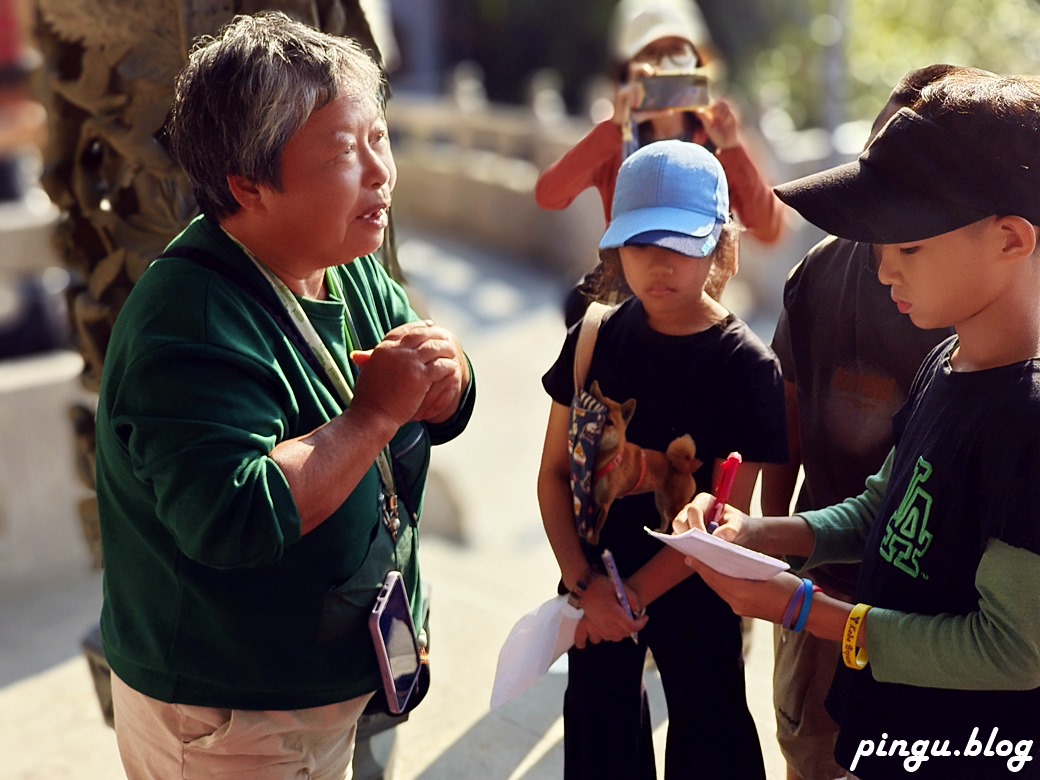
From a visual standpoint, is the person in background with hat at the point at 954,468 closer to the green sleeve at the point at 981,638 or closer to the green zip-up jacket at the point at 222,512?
the green sleeve at the point at 981,638

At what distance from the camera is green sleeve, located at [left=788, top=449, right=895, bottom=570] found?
1.96m

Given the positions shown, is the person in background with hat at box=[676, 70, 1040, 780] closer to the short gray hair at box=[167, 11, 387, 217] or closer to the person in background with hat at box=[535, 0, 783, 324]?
the short gray hair at box=[167, 11, 387, 217]

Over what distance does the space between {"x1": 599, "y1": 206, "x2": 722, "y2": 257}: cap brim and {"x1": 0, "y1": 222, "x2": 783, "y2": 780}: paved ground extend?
1510mm

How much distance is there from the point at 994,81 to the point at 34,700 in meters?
3.34

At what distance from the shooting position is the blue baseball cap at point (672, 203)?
6.36 ft

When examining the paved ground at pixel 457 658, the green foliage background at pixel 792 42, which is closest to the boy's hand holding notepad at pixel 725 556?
the paved ground at pixel 457 658

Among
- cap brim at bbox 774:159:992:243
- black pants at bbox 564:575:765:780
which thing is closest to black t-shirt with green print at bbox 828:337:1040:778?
cap brim at bbox 774:159:992:243

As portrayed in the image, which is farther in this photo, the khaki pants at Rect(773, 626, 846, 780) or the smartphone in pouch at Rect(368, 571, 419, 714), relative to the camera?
the khaki pants at Rect(773, 626, 846, 780)

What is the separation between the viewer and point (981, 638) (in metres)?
1.59

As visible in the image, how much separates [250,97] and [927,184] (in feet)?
3.04

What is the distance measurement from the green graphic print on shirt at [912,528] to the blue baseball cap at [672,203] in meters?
0.51

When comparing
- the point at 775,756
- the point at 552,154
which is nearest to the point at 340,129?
the point at 775,756

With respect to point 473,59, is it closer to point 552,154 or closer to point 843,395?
point 552,154

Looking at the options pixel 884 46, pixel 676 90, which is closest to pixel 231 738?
pixel 676 90
